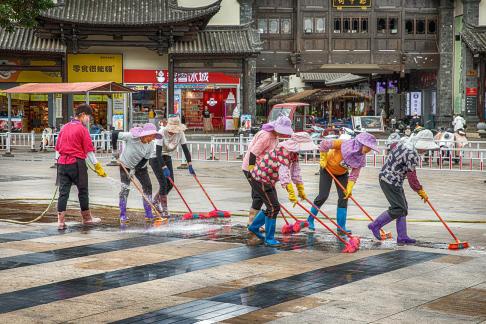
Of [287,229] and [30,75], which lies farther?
[30,75]

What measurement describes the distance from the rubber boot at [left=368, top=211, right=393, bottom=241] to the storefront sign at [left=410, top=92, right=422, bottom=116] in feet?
121

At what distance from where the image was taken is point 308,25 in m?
42.9

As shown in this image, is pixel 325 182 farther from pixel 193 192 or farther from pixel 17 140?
pixel 17 140

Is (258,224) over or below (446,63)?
below

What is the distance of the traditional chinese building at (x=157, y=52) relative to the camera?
38.9 meters

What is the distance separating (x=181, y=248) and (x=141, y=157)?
2805 mm

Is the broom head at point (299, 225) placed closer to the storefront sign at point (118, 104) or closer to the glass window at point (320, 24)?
the storefront sign at point (118, 104)

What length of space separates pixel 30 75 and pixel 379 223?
31551 mm

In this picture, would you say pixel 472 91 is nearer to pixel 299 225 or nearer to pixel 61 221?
pixel 299 225

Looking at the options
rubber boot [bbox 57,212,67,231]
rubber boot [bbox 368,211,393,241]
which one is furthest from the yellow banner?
rubber boot [bbox 368,211,393,241]

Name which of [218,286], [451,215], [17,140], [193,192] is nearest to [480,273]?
[218,286]

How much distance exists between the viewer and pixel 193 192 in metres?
17.5

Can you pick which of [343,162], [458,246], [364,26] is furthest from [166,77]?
[458,246]

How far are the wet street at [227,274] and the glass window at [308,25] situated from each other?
29427mm
